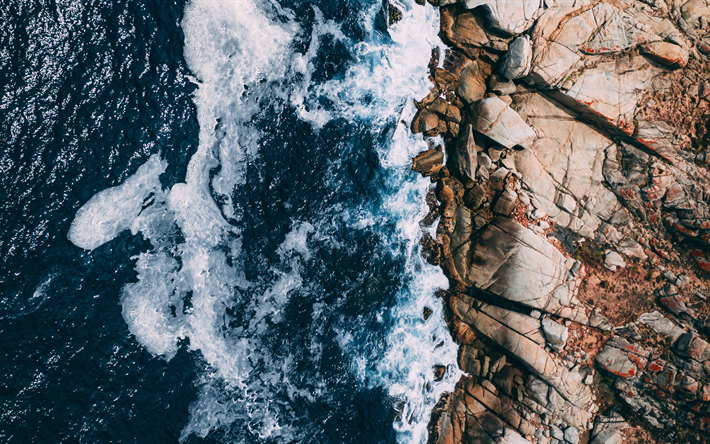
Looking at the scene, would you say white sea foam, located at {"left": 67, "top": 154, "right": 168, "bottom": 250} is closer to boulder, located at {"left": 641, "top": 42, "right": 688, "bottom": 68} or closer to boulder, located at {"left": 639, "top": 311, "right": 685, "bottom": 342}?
boulder, located at {"left": 641, "top": 42, "right": 688, "bottom": 68}

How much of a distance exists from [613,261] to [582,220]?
3.36m

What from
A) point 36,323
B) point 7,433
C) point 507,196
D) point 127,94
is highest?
point 127,94

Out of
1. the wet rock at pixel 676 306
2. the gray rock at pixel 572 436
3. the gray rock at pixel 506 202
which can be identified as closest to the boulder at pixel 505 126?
the gray rock at pixel 506 202

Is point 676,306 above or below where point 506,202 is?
below

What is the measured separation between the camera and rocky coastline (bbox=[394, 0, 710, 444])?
87.4 ft

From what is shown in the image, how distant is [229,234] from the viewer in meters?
27.3

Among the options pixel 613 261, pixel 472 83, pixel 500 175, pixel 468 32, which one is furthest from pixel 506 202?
pixel 468 32

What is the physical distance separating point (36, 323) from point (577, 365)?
34.8 meters

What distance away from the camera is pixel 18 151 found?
25.1 meters

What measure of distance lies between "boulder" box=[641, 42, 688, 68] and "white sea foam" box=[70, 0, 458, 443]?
19.0 m

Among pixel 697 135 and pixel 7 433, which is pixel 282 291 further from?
pixel 697 135

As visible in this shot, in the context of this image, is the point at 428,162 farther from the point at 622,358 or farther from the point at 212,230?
the point at 622,358

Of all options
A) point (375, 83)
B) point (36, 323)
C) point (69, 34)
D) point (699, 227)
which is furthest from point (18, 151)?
point (699, 227)

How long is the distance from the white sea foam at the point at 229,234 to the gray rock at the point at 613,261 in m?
15.6
